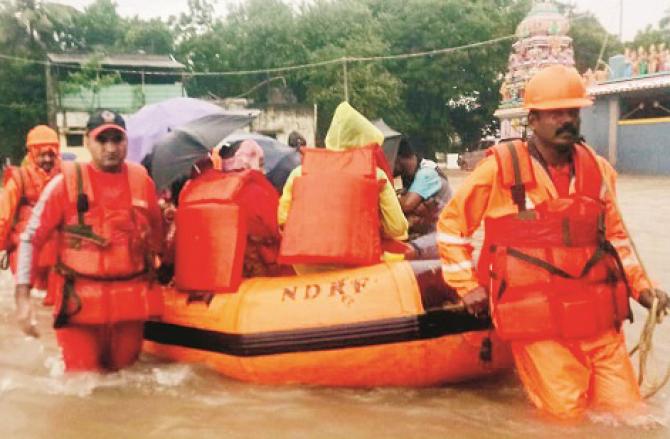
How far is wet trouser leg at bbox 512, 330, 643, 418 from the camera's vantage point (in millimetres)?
3092

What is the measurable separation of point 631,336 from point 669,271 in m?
2.59

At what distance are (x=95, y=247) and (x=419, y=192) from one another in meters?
2.13

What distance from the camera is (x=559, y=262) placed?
3109 mm

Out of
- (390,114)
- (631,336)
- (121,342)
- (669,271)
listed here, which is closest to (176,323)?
(121,342)

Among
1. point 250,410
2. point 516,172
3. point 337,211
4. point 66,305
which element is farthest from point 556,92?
point 66,305

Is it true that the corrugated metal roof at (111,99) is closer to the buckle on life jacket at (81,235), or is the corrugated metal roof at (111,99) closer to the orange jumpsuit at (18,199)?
the orange jumpsuit at (18,199)

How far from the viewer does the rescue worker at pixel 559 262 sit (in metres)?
3.09

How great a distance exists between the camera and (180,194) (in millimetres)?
4535

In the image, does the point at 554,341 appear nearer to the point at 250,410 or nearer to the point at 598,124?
the point at 250,410

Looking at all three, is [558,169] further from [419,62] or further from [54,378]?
[419,62]

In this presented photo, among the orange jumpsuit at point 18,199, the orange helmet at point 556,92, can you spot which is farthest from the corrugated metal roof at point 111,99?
the orange helmet at point 556,92

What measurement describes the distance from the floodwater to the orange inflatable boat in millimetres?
102

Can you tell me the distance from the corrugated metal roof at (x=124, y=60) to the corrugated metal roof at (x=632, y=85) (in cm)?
1584

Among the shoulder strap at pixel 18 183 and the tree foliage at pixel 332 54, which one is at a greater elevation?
the tree foliage at pixel 332 54
